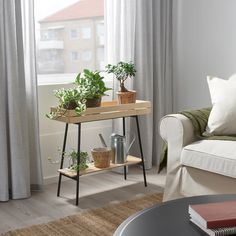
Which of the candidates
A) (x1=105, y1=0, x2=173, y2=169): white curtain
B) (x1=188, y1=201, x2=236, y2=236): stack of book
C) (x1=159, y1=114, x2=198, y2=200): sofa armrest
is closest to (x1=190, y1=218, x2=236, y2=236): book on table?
(x1=188, y1=201, x2=236, y2=236): stack of book

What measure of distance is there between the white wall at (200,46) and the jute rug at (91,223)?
144 centimetres

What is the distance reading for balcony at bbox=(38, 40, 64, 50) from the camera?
12.0 ft

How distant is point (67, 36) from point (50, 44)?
0.18 meters

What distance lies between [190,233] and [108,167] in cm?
180

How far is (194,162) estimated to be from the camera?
2.78 m

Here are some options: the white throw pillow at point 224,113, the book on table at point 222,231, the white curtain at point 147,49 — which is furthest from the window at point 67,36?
the book on table at point 222,231

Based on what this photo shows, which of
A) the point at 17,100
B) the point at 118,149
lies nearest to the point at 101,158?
the point at 118,149

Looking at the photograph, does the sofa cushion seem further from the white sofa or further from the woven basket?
the woven basket

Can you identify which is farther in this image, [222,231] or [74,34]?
[74,34]

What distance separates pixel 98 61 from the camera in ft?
13.0

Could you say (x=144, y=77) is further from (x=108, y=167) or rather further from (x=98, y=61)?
(x=108, y=167)

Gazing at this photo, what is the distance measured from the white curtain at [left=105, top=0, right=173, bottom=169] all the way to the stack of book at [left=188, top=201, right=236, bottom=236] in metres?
2.34

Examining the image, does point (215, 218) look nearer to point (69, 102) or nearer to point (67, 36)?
point (69, 102)

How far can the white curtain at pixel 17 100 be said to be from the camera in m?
3.11
